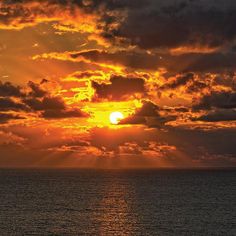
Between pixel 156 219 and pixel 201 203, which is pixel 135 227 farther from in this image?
pixel 201 203

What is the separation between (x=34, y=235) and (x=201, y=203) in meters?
74.3

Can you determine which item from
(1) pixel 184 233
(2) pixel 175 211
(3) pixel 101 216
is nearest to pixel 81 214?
(3) pixel 101 216

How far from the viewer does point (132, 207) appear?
130000 mm

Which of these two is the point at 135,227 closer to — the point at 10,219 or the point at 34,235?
the point at 34,235

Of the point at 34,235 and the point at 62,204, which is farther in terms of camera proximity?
the point at 62,204

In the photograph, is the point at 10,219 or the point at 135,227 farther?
the point at 10,219

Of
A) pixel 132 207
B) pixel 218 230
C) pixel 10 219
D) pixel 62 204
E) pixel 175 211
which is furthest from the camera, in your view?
pixel 62 204

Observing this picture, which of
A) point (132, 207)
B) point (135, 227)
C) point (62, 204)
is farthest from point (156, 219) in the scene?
point (62, 204)

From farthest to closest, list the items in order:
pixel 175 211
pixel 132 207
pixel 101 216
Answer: pixel 132 207 < pixel 175 211 < pixel 101 216

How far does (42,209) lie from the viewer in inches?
4823

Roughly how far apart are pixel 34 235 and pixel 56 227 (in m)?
9.16

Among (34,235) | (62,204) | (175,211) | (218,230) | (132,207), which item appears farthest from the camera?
(62,204)

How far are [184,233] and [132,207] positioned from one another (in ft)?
148

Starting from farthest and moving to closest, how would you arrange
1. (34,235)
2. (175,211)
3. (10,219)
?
(175,211)
(10,219)
(34,235)
